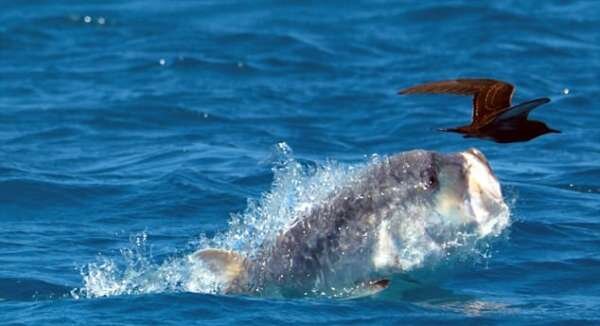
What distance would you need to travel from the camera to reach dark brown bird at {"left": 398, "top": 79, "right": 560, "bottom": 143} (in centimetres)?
886

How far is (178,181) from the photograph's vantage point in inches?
563

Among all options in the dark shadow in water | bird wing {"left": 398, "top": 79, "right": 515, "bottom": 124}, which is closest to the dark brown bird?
bird wing {"left": 398, "top": 79, "right": 515, "bottom": 124}

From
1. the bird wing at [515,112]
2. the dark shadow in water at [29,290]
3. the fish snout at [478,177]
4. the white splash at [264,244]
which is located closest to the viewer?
the bird wing at [515,112]

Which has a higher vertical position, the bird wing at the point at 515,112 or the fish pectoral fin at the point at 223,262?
the bird wing at the point at 515,112

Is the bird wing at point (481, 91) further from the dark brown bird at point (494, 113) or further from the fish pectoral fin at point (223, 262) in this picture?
the fish pectoral fin at point (223, 262)

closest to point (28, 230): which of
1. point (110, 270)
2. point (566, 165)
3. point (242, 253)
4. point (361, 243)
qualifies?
point (110, 270)

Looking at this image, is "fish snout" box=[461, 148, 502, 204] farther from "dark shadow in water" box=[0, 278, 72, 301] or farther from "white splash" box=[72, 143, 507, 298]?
"dark shadow in water" box=[0, 278, 72, 301]

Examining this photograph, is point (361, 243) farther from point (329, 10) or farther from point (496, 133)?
point (329, 10)

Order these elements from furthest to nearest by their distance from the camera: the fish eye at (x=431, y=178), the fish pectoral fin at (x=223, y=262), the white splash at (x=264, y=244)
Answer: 1. the fish pectoral fin at (x=223, y=262)
2. the white splash at (x=264, y=244)
3. the fish eye at (x=431, y=178)

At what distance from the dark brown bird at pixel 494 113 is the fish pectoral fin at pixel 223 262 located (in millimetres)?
1453

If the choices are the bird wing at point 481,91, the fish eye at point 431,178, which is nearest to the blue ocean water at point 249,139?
the fish eye at point 431,178

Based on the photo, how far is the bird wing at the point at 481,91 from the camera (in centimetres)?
907

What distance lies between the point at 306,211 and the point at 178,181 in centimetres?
504

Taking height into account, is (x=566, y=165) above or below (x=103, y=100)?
below
